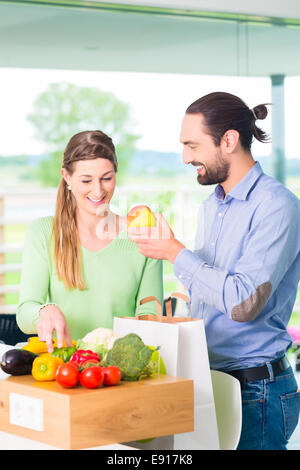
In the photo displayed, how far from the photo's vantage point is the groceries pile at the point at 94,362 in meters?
1.54

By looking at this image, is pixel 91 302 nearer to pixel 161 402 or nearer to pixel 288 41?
pixel 161 402

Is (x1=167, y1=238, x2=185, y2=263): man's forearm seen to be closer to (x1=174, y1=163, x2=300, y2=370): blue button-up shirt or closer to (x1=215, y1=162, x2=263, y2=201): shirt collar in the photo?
(x1=174, y1=163, x2=300, y2=370): blue button-up shirt

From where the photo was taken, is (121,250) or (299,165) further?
(299,165)

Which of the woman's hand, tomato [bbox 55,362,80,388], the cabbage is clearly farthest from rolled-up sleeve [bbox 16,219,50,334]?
tomato [bbox 55,362,80,388]

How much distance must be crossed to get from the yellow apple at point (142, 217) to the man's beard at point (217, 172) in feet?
0.64

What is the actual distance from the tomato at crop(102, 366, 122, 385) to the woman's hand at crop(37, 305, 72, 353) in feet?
1.10

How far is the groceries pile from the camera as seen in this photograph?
5.04 feet

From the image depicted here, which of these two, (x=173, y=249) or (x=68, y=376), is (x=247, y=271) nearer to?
(x=173, y=249)

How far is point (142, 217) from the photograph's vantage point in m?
1.94

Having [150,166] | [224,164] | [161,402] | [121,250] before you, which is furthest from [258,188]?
[150,166]

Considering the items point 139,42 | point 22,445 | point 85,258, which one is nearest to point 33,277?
point 85,258

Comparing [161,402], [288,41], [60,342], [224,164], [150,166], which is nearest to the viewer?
[161,402]

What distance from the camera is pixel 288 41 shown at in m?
4.49
